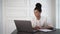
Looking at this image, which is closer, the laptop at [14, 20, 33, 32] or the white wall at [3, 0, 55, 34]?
the laptop at [14, 20, 33, 32]

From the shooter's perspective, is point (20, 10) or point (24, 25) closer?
point (24, 25)

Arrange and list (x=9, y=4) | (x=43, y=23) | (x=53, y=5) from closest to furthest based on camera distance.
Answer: (x=43, y=23) → (x=53, y=5) → (x=9, y=4)

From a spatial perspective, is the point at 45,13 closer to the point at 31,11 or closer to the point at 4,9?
the point at 31,11

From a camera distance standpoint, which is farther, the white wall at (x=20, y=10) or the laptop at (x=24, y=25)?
the white wall at (x=20, y=10)

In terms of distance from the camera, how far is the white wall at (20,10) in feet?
11.9

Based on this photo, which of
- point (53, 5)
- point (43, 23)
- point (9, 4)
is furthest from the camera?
point (9, 4)

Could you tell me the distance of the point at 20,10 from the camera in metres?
3.77

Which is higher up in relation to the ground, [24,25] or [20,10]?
[20,10]

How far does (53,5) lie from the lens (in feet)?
11.7

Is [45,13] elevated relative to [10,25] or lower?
elevated

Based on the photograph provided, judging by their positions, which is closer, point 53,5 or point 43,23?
point 43,23

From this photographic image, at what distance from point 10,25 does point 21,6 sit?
0.70 meters

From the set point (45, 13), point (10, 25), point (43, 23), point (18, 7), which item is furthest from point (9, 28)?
point (43, 23)

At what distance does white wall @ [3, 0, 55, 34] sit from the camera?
11.9 feet
